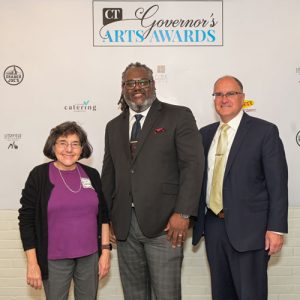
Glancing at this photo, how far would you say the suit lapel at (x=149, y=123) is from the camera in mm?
2281

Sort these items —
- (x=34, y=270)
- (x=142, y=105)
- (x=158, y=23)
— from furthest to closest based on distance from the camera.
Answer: (x=158, y=23) → (x=142, y=105) → (x=34, y=270)

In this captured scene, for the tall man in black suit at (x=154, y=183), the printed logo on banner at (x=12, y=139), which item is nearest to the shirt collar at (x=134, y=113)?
the tall man in black suit at (x=154, y=183)

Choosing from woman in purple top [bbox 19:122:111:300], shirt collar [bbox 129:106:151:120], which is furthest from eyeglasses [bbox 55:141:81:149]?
shirt collar [bbox 129:106:151:120]

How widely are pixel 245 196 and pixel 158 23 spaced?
154 centimetres

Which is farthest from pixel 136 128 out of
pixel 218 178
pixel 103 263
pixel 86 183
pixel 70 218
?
pixel 103 263

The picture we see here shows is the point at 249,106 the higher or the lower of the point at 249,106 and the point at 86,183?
the higher

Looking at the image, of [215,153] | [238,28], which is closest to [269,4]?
[238,28]

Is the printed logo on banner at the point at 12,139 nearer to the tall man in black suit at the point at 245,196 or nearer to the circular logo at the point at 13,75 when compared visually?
the circular logo at the point at 13,75

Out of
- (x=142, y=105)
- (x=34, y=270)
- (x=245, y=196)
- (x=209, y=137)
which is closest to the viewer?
(x=34, y=270)

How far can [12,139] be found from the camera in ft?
10.0

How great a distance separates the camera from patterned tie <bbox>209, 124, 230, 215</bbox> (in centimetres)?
231

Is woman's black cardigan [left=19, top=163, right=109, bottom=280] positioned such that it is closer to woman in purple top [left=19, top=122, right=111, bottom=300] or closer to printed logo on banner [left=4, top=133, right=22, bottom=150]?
woman in purple top [left=19, top=122, right=111, bottom=300]

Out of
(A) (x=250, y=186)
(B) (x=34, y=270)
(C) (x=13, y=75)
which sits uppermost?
(C) (x=13, y=75)

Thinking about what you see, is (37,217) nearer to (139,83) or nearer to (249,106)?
(139,83)
